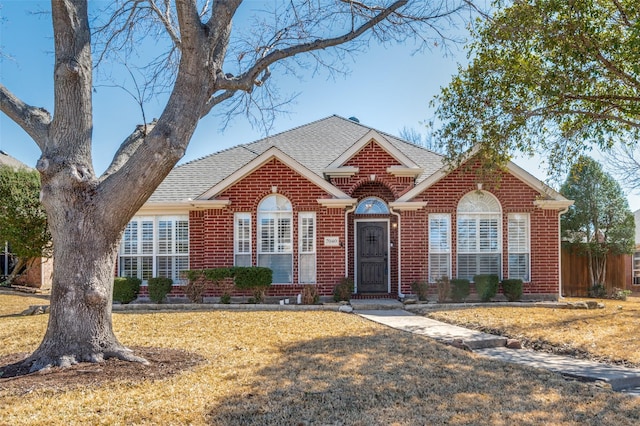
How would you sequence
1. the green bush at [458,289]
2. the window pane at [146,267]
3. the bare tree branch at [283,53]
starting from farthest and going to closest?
the window pane at [146,267] → the green bush at [458,289] → the bare tree branch at [283,53]

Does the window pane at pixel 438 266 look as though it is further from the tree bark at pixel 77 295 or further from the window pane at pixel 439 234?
the tree bark at pixel 77 295

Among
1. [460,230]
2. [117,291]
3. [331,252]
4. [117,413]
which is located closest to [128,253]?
[117,291]

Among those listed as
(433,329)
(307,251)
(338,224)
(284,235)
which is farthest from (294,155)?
(433,329)

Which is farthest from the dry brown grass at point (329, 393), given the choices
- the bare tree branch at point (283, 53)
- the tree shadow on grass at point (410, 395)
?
the bare tree branch at point (283, 53)

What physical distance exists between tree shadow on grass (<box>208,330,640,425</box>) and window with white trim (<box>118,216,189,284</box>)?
9.00 meters

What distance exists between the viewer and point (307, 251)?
574 inches

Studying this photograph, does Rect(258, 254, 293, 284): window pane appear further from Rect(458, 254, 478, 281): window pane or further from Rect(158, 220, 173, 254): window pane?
Rect(458, 254, 478, 281): window pane

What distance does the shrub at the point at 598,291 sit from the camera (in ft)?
62.1

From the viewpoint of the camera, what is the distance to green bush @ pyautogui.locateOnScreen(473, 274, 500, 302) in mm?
14094

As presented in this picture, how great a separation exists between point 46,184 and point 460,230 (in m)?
11.7

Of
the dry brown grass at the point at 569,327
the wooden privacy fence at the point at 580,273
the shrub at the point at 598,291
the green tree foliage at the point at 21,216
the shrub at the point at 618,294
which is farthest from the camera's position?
the wooden privacy fence at the point at 580,273

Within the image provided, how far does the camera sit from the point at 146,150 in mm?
6336

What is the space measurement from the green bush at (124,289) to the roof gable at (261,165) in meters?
3.13

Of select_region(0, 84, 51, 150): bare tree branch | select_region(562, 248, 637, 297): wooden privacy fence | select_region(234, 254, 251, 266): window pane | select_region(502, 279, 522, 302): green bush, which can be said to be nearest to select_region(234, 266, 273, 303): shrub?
select_region(234, 254, 251, 266): window pane
